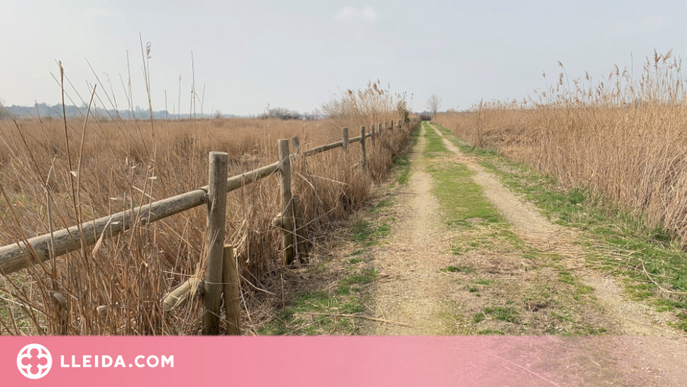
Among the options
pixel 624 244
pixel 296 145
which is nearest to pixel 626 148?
pixel 624 244

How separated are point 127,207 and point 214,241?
3.10 feet

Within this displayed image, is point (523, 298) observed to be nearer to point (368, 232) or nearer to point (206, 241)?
point (368, 232)

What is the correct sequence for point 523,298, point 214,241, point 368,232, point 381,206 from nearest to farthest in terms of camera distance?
point 214,241
point 523,298
point 368,232
point 381,206

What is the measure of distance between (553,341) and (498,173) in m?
6.90

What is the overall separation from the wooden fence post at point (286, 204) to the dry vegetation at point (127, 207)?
0.10 metres

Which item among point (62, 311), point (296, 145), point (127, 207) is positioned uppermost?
point (296, 145)

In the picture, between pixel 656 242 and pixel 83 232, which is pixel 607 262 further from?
pixel 83 232

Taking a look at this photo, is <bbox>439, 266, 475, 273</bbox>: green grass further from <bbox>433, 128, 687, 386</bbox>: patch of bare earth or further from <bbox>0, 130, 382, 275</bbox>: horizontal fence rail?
<bbox>0, 130, 382, 275</bbox>: horizontal fence rail

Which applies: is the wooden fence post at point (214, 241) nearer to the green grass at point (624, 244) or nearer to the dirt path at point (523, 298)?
the dirt path at point (523, 298)

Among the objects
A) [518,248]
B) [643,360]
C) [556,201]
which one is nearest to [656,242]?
[518,248]

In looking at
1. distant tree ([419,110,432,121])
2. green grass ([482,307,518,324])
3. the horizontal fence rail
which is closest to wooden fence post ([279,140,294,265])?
the horizontal fence rail

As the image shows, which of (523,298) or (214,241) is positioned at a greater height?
(214,241)

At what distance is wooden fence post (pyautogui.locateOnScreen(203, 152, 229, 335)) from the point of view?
2320mm

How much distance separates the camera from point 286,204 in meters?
3.94
